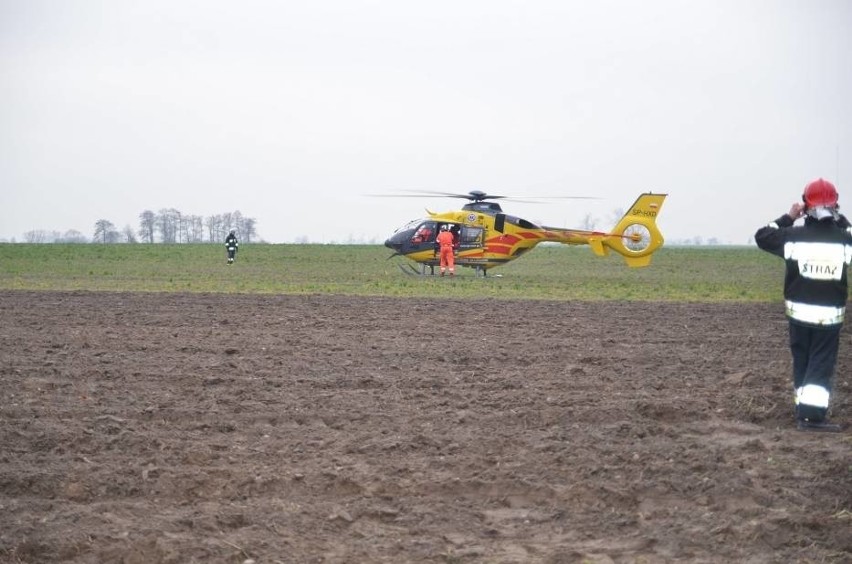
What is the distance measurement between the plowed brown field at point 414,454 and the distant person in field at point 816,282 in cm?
37

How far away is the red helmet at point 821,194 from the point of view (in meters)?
8.16

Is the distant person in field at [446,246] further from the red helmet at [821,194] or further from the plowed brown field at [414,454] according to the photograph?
the red helmet at [821,194]

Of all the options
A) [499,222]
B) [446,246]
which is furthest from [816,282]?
[499,222]

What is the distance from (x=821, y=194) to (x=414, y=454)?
12.9 feet

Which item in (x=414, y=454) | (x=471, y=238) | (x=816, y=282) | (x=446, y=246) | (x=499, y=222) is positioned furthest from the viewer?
(x=471, y=238)

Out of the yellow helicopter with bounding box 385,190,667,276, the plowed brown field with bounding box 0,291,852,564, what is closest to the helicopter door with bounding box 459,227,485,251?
the yellow helicopter with bounding box 385,190,667,276

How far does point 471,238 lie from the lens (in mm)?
32250

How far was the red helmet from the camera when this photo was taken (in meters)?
8.16

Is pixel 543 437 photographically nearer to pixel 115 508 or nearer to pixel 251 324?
pixel 115 508

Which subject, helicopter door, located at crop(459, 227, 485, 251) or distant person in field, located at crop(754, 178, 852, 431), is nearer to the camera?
distant person in field, located at crop(754, 178, 852, 431)

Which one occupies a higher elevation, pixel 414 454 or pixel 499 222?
pixel 499 222

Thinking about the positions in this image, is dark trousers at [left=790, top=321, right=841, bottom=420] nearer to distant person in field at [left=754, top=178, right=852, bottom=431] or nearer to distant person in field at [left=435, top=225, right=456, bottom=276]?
distant person in field at [left=754, top=178, right=852, bottom=431]

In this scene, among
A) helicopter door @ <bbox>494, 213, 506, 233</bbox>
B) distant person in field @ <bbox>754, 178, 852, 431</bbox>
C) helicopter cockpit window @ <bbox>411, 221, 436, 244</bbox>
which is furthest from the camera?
helicopter cockpit window @ <bbox>411, 221, 436, 244</bbox>

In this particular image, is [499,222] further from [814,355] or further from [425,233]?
[814,355]
